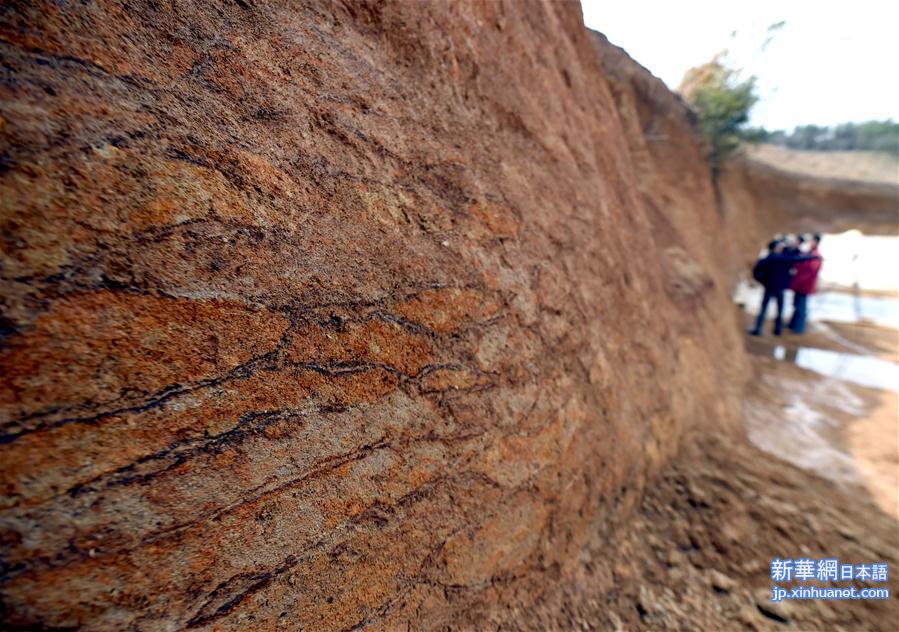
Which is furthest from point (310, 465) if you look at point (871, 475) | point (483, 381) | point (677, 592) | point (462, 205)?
point (871, 475)

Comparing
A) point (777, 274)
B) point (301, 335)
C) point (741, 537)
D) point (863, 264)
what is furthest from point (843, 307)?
point (301, 335)

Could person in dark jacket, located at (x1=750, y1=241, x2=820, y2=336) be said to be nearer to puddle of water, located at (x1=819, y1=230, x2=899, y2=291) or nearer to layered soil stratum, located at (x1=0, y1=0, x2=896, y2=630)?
layered soil stratum, located at (x1=0, y1=0, x2=896, y2=630)

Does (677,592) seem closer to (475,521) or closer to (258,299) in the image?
(475,521)

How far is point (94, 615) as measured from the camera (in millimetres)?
578

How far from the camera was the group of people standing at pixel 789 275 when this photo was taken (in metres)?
5.03

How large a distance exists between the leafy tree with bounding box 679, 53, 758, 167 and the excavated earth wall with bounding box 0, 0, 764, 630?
487 centimetres

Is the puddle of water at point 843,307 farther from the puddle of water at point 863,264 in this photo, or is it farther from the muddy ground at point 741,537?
the muddy ground at point 741,537

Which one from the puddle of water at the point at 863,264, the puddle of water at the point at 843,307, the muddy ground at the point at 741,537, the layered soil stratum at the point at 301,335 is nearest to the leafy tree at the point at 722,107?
the puddle of water at the point at 843,307

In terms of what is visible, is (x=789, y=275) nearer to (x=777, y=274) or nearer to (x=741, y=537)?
(x=777, y=274)

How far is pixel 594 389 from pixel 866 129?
25.0 m

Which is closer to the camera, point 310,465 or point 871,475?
point 310,465

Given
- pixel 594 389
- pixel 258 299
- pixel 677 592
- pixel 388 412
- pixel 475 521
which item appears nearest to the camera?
pixel 258 299

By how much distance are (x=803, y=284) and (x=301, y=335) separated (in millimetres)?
6712

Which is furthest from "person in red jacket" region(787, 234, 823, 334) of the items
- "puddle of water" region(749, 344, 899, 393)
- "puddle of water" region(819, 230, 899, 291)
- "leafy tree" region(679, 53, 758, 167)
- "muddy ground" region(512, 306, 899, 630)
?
"puddle of water" region(819, 230, 899, 291)
